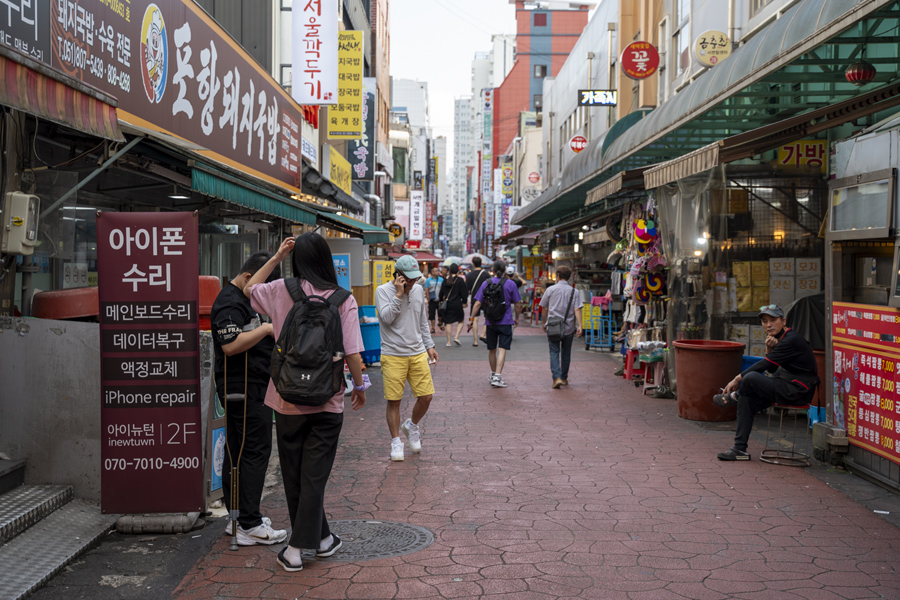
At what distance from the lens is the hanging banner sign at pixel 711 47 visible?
14203mm

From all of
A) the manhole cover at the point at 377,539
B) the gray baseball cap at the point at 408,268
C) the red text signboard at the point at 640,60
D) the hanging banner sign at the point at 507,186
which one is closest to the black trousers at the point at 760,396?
the gray baseball cap at the point at 408,268

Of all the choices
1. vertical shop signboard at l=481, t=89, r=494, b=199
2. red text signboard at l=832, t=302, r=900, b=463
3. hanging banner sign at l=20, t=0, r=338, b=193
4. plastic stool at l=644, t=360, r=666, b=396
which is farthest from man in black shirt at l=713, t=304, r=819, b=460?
vertical shop signboard at l=481, t=89, r=494, b=199

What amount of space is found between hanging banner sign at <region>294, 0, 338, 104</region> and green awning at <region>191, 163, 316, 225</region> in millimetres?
6610

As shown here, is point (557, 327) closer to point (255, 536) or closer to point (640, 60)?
point (255, 536)

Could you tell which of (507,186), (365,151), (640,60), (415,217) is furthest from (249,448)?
(507,186)

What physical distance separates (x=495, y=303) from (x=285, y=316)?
7.79 m

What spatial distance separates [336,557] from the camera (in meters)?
4.84

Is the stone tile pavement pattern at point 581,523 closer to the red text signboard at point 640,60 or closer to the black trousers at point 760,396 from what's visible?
the black trousers at point 760,396

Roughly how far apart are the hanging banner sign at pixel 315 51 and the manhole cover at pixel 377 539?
11954 mm

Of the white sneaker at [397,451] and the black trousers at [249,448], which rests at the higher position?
the black trousers at [249,448]

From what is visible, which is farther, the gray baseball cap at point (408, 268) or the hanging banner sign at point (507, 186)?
the hanging banner sign at point (507, 186)

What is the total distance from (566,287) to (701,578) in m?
7.89

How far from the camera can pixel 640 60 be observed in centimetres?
1900

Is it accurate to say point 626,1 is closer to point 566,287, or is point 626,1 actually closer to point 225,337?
point 566,287
